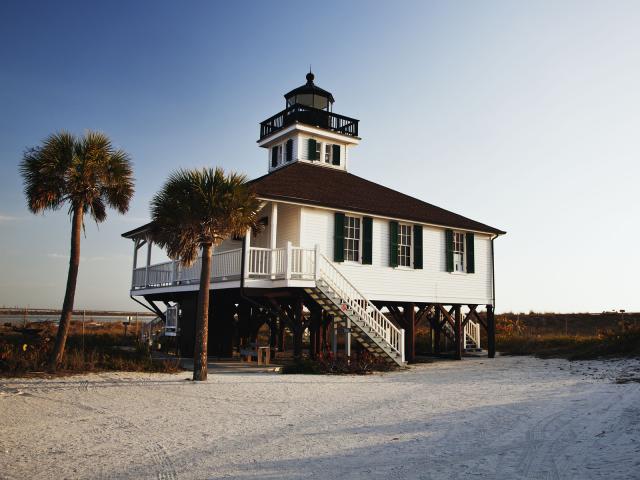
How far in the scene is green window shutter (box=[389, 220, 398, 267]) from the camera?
20703 mm

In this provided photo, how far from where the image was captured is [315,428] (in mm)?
8617

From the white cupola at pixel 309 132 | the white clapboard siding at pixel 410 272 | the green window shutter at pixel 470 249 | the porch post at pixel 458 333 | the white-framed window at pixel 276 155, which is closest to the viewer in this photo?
the white clapboard siding at pixel 410 272

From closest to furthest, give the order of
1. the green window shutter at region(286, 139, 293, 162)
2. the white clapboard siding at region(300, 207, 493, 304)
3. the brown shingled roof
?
the brown shingled roof < the white clapboard siding at region(300, 207, 493, 304) < the green window shutter at region(286, 139, 293, 162)

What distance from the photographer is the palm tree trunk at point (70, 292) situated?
14875mm

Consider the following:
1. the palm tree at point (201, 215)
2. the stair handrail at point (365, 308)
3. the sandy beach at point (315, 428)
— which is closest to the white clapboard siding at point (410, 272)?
the stair handrail at point (365, 308)

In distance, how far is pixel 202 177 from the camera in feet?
46.0

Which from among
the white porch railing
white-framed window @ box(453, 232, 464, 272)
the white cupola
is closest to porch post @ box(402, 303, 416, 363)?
white-framed window @ box(453, 232, 464, 272)

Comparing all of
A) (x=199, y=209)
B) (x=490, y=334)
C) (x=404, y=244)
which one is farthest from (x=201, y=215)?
(x=490, y=334)

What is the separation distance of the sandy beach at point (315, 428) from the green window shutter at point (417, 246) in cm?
744

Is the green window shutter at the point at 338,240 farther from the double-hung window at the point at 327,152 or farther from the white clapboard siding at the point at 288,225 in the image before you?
the double-hung window at the point at 327,152

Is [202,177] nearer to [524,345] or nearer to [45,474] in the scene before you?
[45,474]

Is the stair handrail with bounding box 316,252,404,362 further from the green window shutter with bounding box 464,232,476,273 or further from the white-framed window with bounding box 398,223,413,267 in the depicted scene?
the green window shutter with bounding box 464,232,476,273

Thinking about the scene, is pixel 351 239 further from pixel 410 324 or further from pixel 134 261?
pixel 134 261

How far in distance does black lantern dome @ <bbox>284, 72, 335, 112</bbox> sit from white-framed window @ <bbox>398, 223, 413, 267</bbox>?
8.77 metres
